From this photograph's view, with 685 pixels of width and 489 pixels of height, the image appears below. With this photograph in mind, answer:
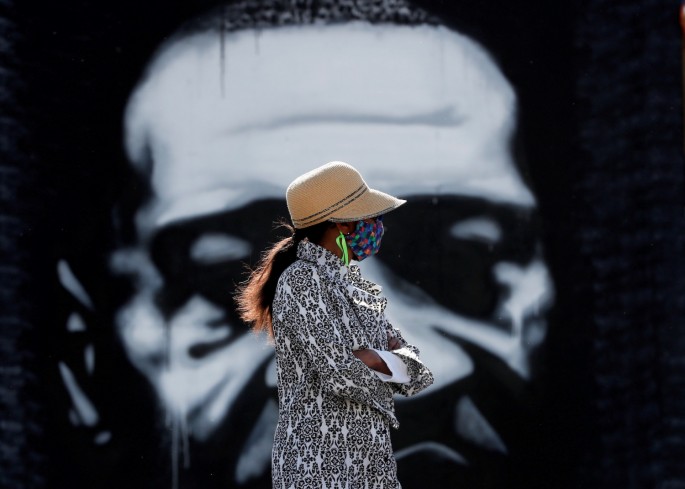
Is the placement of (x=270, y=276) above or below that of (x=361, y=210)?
below

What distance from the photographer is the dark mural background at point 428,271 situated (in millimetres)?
4727

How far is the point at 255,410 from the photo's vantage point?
476cm

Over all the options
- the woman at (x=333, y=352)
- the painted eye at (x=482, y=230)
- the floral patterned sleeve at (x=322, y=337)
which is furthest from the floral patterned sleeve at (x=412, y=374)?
the painted eye at (x=482, y=230)

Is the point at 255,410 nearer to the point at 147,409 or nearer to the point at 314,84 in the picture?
the point at 147,409

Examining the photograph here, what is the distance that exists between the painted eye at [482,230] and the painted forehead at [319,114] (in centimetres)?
13

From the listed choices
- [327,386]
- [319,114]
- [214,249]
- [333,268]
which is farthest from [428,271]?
[327,386]

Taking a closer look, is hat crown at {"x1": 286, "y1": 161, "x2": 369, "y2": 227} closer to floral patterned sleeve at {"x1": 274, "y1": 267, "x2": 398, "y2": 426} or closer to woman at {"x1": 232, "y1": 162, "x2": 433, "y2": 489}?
woman at {"x1": 232, "y1": 162, "x2": 433, "y2": 489}

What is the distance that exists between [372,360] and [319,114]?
6.94ft

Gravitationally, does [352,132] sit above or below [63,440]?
above

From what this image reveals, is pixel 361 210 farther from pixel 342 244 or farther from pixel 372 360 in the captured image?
pixel 372 360

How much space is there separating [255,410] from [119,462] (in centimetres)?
63

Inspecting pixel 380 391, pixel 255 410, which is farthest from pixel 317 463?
pixel 255 410

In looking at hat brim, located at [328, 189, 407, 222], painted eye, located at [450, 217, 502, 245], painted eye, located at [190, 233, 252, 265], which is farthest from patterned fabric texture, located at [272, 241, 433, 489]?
painted eye, located at [450, 217, 502, 245]

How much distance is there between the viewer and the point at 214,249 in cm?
479
